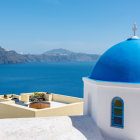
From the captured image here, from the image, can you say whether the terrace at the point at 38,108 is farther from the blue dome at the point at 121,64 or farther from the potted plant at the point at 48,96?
the blue dome at the point at 121,64

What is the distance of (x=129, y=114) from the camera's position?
9289 millimetres

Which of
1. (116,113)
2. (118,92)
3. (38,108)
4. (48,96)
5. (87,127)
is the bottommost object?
(38,108)

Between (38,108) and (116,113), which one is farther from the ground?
(116,113)

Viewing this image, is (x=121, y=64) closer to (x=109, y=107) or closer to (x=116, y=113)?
(x=109, y=107)

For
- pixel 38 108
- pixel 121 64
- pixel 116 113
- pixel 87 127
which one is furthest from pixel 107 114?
pixel 38 108

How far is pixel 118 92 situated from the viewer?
942cm

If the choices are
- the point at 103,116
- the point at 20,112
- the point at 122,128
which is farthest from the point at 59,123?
the point at 20,112

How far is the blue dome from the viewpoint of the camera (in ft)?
30.9

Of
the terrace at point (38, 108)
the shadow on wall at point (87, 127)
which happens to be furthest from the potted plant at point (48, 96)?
the shadow on wall at point (87, 127)

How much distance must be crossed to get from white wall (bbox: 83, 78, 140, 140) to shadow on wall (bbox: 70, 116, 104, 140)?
0.29m

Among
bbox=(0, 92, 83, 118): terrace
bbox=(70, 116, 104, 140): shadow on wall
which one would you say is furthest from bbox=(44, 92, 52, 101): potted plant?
bbox=(70, 116, 104, 140): shadow on wall

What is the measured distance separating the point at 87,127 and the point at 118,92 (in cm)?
218

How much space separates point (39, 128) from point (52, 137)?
0.69 meters

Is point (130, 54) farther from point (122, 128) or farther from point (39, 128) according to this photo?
point (39, 128)
